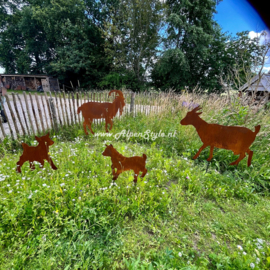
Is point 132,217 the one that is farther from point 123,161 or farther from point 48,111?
point 48,111

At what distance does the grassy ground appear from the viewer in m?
1.47

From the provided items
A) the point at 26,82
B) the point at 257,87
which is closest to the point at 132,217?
the point at 257,87

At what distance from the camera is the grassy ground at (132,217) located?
147 centimetres

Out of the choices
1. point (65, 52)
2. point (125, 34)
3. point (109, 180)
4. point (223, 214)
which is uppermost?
point (125, 34)

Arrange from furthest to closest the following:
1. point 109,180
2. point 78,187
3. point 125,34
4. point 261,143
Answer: point 125,34 → point 261,143 → point 109,180 → point 78,187

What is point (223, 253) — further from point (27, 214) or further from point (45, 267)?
point (27, 214)

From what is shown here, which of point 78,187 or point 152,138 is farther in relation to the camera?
point 152,138

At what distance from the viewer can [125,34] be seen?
17.1m

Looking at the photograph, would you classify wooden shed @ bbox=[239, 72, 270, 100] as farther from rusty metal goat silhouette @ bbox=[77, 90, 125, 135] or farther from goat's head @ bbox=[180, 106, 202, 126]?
rusty metal goat silhouette @ bbox=[77, 90, 125, 135]

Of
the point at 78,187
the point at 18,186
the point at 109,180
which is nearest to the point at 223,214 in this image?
the point at 109,180

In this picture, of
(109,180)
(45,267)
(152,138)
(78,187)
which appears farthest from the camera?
(152,138)

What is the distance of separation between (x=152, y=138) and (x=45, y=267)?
3356 mm

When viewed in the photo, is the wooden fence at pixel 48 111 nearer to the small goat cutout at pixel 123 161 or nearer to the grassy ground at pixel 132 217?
the grassy ground at pixel 132 217

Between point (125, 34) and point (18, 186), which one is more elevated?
point (125, 34)
